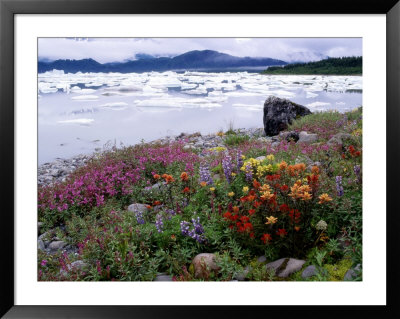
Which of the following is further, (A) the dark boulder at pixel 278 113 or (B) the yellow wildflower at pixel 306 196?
(A) the dark boulder at pixel 278 113

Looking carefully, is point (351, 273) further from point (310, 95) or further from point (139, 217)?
point (139, 217)

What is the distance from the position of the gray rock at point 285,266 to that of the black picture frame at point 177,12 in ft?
1.11

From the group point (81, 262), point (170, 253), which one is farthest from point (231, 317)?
point (81, 262)

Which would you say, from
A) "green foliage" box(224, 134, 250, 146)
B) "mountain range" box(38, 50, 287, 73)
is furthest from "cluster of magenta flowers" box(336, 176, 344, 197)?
"mountain range" box(38, 50, 287, 73)

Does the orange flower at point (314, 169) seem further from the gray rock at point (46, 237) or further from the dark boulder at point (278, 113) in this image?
the gray rock at point (46, 237)

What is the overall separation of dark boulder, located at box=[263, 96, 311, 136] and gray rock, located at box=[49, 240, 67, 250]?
2840 millimetres

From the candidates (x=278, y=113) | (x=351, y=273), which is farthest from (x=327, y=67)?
(x=351, y=273)

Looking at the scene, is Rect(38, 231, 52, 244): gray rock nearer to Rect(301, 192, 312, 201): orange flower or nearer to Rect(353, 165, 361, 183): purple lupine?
Rect(301, 192, 312, 201): orange flower

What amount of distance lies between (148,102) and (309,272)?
251cm

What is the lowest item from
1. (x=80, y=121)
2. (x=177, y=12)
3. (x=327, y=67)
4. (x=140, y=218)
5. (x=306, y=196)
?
(x=140, y=218)

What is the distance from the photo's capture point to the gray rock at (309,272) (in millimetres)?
4039

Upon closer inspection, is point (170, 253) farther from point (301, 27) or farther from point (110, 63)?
point (301, 27)

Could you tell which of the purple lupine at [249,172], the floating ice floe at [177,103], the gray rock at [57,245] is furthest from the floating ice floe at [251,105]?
the gray rock at [57,245]

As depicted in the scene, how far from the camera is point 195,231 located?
432 centimetres
